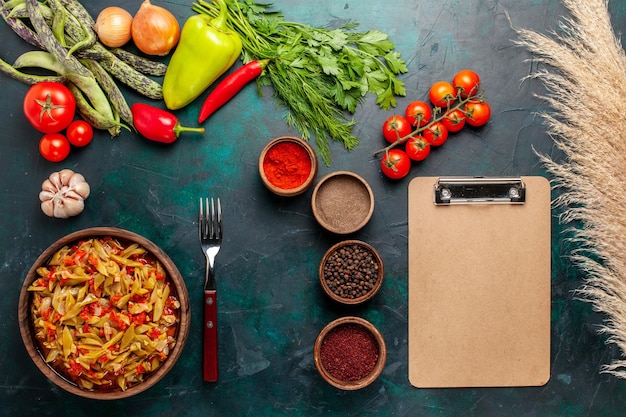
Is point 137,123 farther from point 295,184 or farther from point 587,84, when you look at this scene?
point 587,84

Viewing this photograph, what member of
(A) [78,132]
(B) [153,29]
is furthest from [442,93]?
(A) [78,132]

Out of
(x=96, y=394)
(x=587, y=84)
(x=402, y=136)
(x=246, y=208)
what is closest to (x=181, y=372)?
(x=96, y=394)

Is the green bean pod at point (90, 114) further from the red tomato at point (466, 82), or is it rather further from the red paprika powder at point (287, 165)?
the red tomato at point (466, 82)

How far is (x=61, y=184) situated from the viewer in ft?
8.68

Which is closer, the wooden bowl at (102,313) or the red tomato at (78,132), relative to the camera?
the wooden bowl at (102,313)

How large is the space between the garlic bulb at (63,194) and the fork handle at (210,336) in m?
0.68

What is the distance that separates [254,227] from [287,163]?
340 mm

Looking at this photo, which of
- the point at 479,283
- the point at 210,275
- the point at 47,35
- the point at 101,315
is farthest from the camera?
the point at 479,283

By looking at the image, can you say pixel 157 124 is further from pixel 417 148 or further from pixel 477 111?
pixel 477 111

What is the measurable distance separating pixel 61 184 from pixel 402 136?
4.90ft

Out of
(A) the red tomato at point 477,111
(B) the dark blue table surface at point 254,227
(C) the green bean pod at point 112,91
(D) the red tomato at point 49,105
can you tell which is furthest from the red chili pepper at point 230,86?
(A) the red tomato at point 477,111

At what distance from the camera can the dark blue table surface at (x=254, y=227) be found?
273 cm

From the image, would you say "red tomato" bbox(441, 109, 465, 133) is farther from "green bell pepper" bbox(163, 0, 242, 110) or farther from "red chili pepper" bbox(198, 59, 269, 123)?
"green bell pepper" bbox(163, 0, 242, 110)

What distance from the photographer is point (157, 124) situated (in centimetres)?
264
